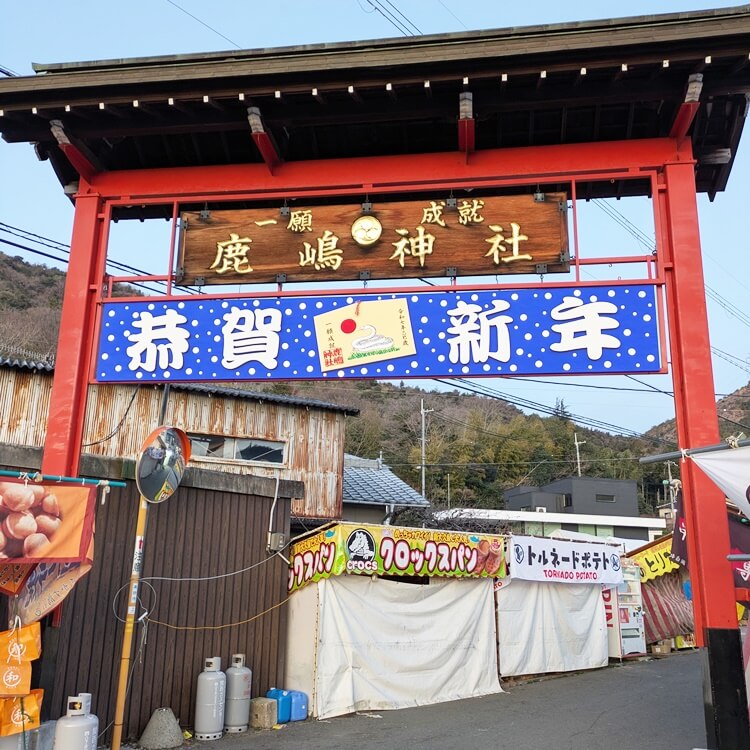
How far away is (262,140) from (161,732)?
735cm

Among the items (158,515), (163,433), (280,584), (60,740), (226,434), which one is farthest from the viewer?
(226,434)

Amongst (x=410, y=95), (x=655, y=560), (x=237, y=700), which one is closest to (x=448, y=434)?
(x=655, y=560)

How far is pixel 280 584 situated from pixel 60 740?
477cm

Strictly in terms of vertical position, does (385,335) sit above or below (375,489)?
above

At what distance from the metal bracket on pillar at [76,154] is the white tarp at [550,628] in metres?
10.6

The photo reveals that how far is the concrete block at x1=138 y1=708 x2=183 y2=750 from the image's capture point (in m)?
8.74

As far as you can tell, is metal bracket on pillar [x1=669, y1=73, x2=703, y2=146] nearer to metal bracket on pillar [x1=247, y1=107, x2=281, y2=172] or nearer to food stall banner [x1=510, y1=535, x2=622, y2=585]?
metal bracket on pillar [x1=247, y1=107, x2=281, y2=172]

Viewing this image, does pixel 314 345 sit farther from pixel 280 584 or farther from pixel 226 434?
pixel 226 434

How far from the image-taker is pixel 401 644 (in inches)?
467

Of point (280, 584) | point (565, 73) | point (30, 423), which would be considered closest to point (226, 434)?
point (30, 423)

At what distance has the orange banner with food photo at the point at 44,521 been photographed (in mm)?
6359

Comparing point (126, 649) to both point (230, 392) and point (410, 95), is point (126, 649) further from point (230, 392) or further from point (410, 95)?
point (230, 392)

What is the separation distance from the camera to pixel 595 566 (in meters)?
16.9

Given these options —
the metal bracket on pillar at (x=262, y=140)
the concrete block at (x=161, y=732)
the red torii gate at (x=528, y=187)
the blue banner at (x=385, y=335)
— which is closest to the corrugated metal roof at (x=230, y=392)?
the red torii gate at (x=528, y=187)
